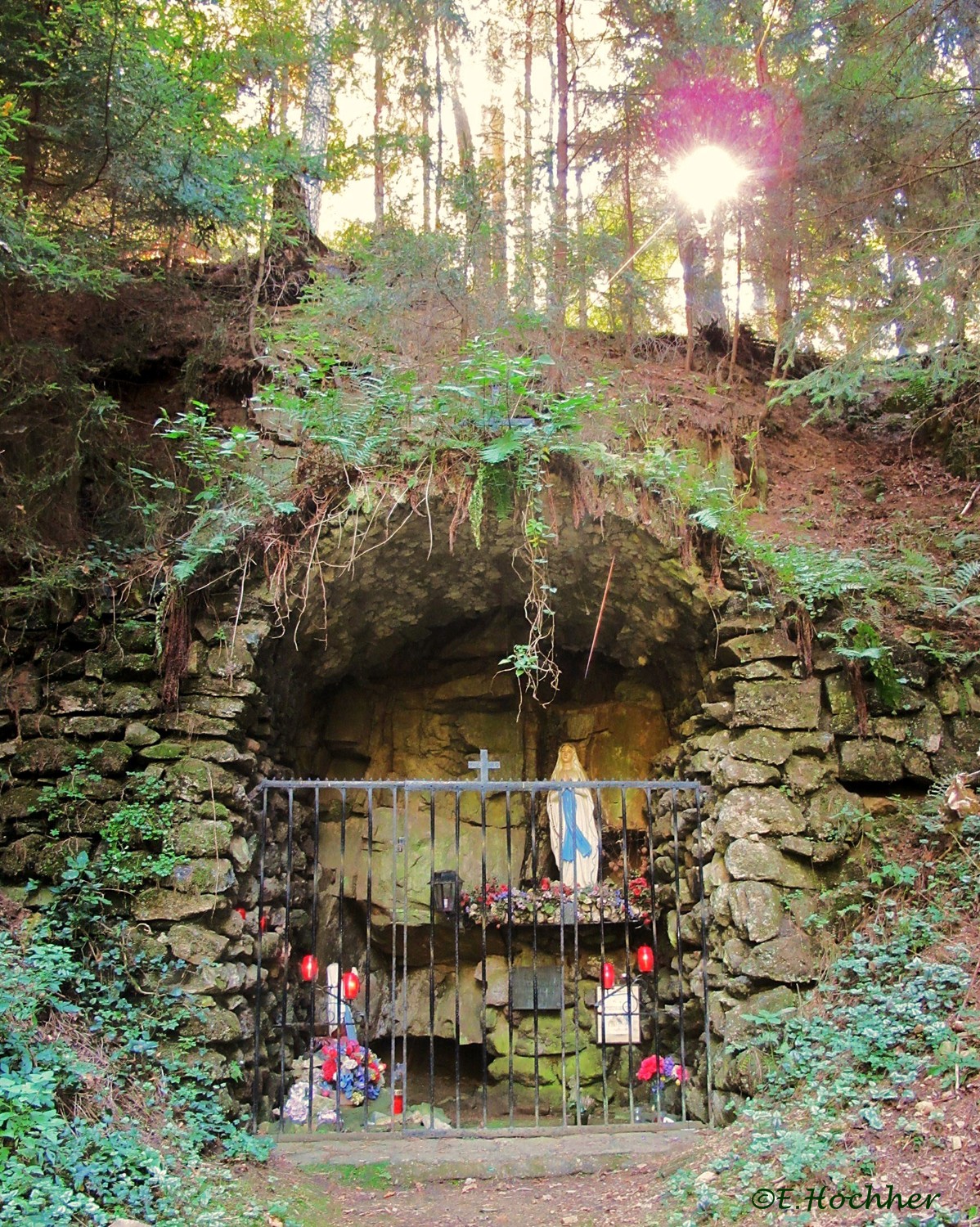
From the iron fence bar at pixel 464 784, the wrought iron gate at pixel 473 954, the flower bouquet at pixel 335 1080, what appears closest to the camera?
the iron fence bar at pixel 464 784

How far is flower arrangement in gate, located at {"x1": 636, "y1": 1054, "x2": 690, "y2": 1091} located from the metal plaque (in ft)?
2.53

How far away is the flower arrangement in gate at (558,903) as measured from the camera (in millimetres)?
6238

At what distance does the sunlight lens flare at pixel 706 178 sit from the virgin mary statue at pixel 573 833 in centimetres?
528

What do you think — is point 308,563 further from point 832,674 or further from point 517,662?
point 832,674

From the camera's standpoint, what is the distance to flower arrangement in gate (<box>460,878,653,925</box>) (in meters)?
6.24

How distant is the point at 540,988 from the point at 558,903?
719 mm

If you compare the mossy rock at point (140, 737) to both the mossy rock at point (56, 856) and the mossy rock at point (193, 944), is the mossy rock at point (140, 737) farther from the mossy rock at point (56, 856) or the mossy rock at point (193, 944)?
the mossy rock at point (193, 944)

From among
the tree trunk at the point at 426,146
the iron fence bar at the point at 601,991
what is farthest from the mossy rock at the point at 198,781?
the tree trunk at the point at 426,146

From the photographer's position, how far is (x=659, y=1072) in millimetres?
5402

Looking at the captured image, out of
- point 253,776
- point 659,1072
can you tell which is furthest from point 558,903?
point 253,776

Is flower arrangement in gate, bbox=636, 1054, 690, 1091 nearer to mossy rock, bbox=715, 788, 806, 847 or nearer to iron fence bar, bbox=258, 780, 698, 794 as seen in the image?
mossy rock, bbox=715, 788, 806, 847

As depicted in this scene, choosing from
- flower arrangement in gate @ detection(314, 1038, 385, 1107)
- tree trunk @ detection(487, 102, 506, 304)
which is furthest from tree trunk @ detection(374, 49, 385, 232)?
flower arrangement in gate @ detection(314, 1038, 385, 1107)

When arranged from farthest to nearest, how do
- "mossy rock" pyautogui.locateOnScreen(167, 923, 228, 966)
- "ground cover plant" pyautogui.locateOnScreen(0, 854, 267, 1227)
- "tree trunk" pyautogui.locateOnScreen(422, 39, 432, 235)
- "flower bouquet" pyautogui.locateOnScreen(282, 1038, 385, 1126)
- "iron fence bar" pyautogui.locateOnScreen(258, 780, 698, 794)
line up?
"tree trunk" pyautogui.locateOnScreen(422, 39, 432, 235)
"flower bouquet" pyautogui.locateOnScreen(282, 1038, 385, 1126)
"iron fence bar" pyautogui.locateOnScreen(258, 780, 698, 794)
"mossy rock" pyautogui.locateOnScreen(167, 923, 228, 966)
"ground cover plant" pyautogui.locateOnScreen(0, 854, 267, 1227)

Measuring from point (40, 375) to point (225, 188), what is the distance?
64.9 inches
